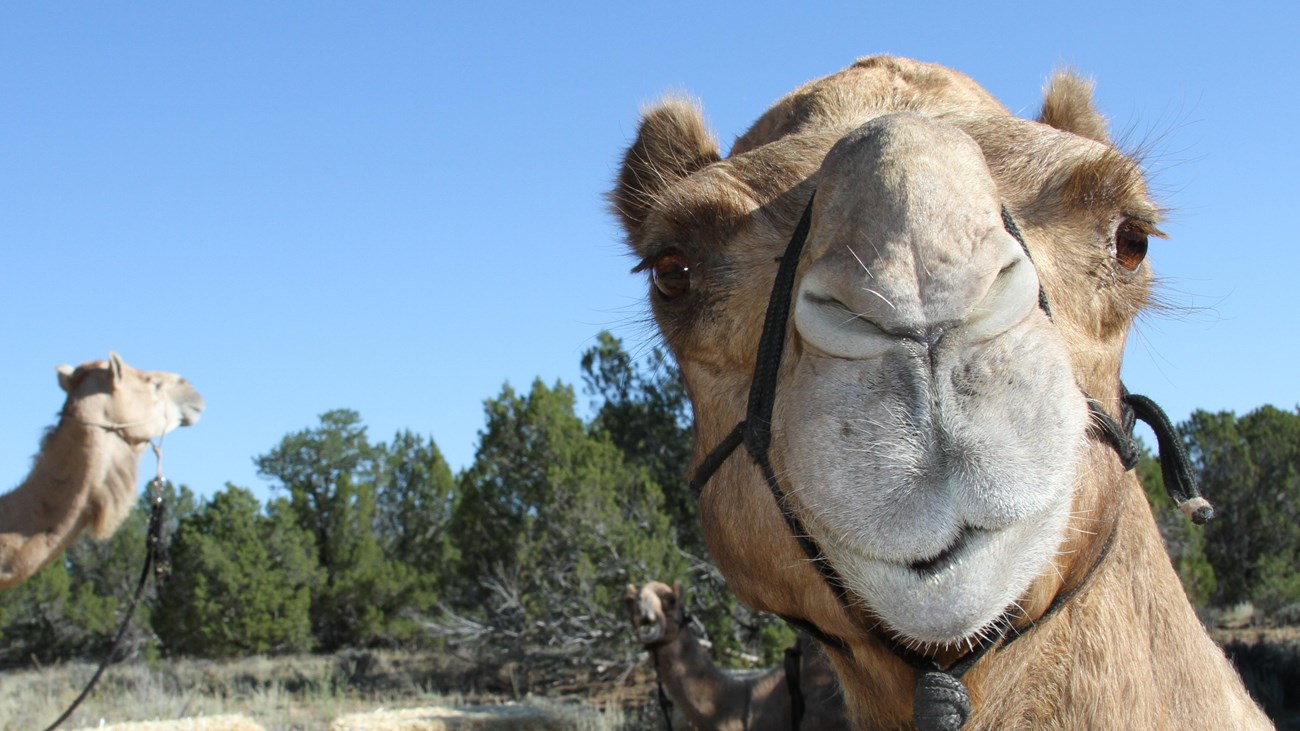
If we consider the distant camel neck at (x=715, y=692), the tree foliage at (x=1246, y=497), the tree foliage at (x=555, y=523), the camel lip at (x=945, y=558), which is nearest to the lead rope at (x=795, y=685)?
the distant camel neck at (x=715, y=692)

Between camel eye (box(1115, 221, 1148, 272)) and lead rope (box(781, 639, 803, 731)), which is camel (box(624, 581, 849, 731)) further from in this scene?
camel eye (box(1115, 221, 1148, 272))

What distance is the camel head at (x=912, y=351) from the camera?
145 cm

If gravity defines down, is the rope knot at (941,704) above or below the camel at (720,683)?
above

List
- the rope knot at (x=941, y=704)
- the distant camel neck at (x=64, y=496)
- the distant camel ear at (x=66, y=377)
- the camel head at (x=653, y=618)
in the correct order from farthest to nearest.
Result: the distant camel ear at (x=66, y=377), the camel head at (x=653, y=618), the distant camel neck at (x=64, y=496), the rope knot at (x=941, y=704)

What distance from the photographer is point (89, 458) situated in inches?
372

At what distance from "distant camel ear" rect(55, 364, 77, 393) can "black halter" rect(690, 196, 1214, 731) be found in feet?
31.7

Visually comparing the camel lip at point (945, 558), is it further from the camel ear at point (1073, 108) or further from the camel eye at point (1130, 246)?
the camel ear at point (1073, 108)

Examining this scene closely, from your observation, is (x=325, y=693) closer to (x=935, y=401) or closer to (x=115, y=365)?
(x=115, y=365)

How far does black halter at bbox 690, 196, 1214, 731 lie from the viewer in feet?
5.74

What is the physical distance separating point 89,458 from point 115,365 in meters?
0.98

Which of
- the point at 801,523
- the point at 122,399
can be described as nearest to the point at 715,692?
the point at 122,399

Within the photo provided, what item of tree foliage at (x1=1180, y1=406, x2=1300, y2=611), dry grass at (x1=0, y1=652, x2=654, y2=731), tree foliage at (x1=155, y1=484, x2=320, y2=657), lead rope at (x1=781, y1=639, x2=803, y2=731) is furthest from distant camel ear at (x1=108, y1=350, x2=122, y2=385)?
tree foliage at (x1=1180, y1=406, x2=1300, y2=611)

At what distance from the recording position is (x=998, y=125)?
2.18 meters

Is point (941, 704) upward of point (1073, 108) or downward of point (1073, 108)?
downward
